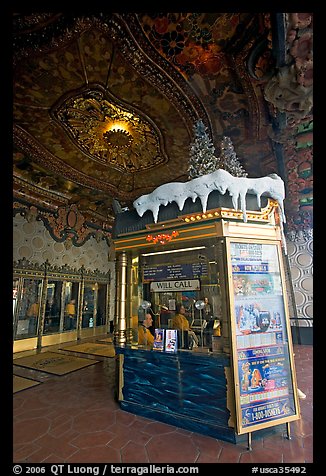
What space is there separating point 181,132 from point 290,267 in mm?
7855

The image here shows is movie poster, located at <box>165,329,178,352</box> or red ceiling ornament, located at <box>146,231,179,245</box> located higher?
red ceiling ornament, located at <box>146,231,179,245</box>

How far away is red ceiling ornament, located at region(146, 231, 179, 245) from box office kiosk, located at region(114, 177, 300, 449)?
0.05 feet

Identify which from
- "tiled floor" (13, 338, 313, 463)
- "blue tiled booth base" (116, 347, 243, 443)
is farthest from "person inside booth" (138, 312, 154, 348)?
"tiled floor" (13, 338, 313, 463)

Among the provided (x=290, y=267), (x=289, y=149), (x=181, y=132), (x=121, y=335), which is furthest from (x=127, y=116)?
(x=290, y=267)

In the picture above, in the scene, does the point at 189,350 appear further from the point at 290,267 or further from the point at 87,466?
the point at 290,267

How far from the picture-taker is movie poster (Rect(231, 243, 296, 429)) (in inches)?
121

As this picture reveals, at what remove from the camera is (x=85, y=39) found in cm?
331

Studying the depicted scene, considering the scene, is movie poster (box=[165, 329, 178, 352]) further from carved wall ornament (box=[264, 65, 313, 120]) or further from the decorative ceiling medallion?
the decorative ceiling medallion

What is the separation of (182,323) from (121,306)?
112 cm

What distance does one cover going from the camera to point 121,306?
452 centimetres

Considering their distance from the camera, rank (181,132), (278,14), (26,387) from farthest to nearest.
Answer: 1. (181,132)
2. (26,387)
3. (278,14)

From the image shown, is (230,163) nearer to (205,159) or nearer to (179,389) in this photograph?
(205,159)

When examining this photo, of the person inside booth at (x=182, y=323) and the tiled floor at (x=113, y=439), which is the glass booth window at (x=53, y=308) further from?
the person inside booth at (x=182, y=323)

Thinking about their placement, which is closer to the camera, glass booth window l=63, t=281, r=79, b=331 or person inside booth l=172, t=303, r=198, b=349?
person inside booth l=172, t=303, r=198, b=349
